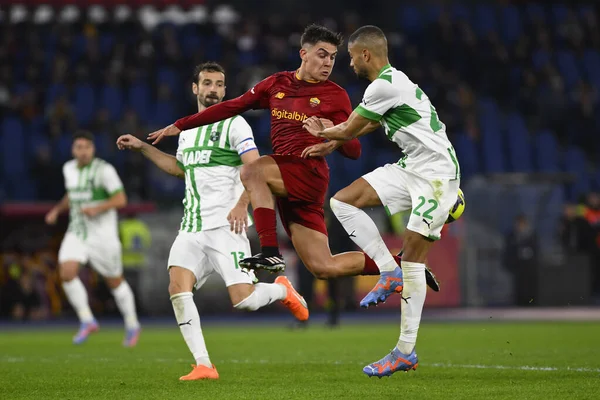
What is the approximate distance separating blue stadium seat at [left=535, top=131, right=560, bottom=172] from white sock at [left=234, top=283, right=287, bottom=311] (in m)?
16.4

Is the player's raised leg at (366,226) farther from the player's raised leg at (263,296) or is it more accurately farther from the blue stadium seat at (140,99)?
the blue stadium seat at (140,99)

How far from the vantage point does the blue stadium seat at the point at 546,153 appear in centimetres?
2403

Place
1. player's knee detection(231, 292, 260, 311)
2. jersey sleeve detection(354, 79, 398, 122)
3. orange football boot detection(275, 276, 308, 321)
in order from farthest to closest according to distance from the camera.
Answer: orange football boot detection(275, 276, 308, 321)
player's knee detection(231, 292, 260, 311)
jersey sleeve detection(354, 79, 398, 122)

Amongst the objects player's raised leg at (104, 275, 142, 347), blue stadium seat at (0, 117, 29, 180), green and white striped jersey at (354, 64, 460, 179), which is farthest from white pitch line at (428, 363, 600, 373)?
blue stadium seat at (0, 117, 29, 180)

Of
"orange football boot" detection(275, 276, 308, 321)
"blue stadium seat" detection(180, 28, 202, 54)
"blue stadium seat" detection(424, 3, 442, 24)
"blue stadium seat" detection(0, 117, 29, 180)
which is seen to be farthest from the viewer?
"blue stadium seat" detection(424, 3, 442, 24)

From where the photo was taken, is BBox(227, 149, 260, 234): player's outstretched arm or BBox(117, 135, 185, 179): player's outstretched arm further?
BBox(117, 135, 185, 179): player's outstretched arm

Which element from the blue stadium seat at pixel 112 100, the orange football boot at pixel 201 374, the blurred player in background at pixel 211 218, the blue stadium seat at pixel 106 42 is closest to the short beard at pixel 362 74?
the blurred player in background at pixel 211 218

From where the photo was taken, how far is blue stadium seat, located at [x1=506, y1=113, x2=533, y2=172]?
2416 cm

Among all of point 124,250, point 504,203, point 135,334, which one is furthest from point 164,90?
point 135,334

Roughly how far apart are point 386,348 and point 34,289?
32.7ft

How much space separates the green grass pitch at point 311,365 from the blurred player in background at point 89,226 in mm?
482

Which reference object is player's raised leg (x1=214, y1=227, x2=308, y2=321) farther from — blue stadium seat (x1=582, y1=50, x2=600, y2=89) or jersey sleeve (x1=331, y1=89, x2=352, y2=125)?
blue stadium seat (x1=582, y1=50, x2=600, y2=89)

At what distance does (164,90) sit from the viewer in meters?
23.8

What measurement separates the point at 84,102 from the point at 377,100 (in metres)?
17.4
